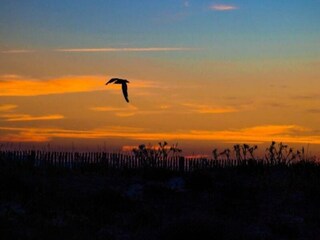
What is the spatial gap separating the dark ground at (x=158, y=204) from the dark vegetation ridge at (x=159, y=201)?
0.08 ft

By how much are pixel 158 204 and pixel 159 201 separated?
0.35m

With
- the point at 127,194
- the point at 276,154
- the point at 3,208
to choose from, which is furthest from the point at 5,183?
the point at 276,154

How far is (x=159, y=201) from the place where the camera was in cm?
2259

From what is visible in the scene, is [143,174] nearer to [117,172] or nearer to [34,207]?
[117,172]

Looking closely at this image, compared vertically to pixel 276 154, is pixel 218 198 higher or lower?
lower

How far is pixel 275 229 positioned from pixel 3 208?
825 centimetres

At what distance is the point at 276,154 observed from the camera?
29.1m

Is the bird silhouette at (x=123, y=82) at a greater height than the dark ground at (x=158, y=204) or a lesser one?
greater

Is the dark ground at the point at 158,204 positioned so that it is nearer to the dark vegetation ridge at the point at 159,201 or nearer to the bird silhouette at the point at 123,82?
the dark vegetation ridge at the point at 159,201

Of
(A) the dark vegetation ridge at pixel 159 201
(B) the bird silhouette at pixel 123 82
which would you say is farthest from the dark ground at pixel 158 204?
(B) the bird silhouette at pixel 123 82

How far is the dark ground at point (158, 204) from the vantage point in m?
18.6

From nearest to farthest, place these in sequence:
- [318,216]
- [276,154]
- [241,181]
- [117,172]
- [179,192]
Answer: [318,216]
[179,192]
[241,181]
[117,172]
[276,154]

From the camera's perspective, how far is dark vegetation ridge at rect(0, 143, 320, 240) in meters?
18.7

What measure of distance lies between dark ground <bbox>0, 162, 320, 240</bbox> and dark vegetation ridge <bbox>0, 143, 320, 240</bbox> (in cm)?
2
